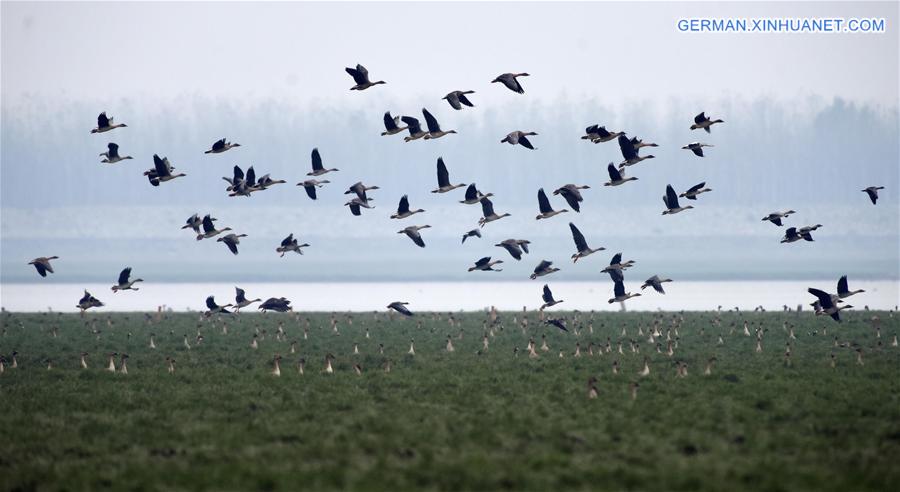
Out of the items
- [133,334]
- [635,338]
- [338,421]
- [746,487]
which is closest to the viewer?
[746,487]

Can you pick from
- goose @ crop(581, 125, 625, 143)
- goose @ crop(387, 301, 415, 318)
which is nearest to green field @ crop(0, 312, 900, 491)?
goose @ crop(387, 301, 415, 318)

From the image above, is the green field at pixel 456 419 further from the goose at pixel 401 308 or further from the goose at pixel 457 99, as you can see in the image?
the goose at pixel 457 99

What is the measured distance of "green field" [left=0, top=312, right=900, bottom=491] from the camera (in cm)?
2186

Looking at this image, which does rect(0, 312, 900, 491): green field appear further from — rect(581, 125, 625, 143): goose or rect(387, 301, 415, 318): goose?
rect(581, 125, 625, 143): goose

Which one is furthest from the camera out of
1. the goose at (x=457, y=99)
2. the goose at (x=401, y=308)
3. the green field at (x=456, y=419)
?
the goose at (x=401, y=308)

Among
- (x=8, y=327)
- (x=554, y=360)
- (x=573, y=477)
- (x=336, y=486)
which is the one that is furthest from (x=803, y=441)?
(x=8, y=327)

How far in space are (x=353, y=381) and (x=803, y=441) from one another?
579 inches

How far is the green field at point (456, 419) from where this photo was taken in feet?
71.7

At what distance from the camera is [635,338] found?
1938 inches

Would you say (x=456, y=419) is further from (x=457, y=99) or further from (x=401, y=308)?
(x=401, y=308)

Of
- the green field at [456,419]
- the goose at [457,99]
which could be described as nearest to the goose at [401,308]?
the green field at [456,419]

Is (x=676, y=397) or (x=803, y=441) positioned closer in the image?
(x=803, y=441)

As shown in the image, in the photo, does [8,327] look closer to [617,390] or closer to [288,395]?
[288,395]

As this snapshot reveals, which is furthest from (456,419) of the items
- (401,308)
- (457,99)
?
(401,308)
